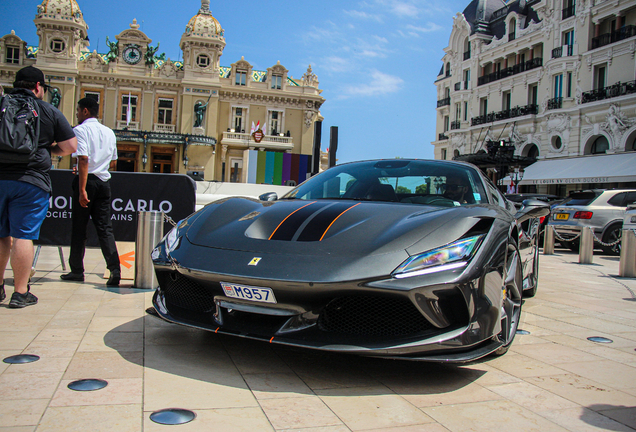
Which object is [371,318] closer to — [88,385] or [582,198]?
[88,385]

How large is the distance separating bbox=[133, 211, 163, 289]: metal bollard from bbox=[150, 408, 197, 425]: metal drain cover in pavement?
3.02m

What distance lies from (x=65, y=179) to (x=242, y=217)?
4.34 metres

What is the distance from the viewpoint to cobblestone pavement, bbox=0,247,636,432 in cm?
196

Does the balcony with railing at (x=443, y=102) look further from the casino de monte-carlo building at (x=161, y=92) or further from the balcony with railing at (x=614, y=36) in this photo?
the balcony with railing at (x=614, y=36)

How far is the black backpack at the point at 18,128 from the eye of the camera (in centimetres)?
350

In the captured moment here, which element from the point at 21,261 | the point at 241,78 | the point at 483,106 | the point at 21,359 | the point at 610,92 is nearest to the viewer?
the point at 21,359

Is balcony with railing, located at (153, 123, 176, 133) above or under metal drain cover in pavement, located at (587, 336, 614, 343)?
above

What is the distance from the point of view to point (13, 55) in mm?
38594

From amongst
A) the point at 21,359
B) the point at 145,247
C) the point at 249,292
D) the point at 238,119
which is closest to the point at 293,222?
the point at 249,292

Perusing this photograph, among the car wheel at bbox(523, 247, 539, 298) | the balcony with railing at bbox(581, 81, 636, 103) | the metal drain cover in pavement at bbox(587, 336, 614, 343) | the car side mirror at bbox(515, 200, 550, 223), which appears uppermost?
the balcony with railing at bbox(581, 81, 636, 103)

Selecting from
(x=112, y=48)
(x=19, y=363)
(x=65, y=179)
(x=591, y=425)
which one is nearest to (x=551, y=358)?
(x=591, y=425)

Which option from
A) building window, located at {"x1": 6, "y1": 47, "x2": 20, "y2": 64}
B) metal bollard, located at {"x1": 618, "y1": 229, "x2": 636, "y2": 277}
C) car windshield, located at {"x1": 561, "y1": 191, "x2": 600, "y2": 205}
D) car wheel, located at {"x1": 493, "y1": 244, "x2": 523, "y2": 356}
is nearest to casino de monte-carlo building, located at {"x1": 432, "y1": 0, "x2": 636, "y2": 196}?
car windshield, located at {"x1": 561, "y1": 191, "x2": 600, "y2": 205}

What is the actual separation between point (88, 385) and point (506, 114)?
36.9 metres

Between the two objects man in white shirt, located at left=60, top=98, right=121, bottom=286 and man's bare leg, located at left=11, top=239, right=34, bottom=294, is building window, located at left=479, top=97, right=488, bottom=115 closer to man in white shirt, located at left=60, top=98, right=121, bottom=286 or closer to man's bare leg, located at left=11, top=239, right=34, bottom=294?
man in white shirt, located at left=60, top=98, right=121, bottom=286
